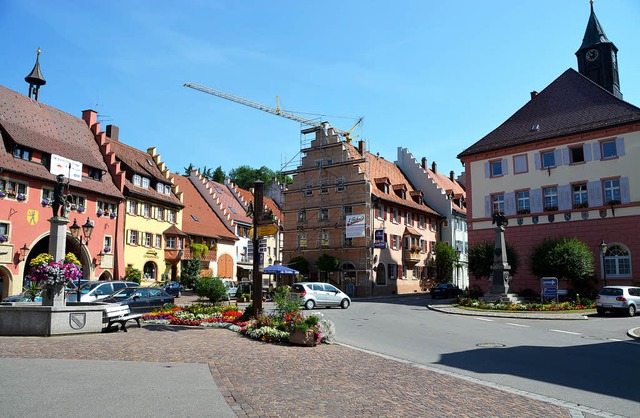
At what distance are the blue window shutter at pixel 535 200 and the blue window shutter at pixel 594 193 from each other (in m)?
3.35

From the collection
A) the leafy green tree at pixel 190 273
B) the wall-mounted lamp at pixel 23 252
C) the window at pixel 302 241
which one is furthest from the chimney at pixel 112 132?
the window at pixel 302 241

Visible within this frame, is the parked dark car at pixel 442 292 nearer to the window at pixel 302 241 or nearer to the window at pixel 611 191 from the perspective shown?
the window at pixel 611 191

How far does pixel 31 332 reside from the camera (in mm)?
13656

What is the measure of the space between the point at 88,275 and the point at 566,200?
1401 inches

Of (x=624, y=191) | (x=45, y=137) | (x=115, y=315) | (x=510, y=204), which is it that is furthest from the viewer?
(x=510, y=204)

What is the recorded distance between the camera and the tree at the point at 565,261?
31812 mm

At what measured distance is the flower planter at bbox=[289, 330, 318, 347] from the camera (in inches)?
542

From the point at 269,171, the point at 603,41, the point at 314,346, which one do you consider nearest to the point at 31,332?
the point at 314,346

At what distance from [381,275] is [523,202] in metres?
16.7

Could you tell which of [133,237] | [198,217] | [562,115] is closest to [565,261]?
[562,115]

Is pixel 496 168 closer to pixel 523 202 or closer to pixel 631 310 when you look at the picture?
pixel 523 202

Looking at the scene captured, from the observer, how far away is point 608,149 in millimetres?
36312

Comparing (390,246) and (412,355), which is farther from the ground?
(390,246)

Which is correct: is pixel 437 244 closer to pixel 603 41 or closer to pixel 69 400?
pixel 603 41
